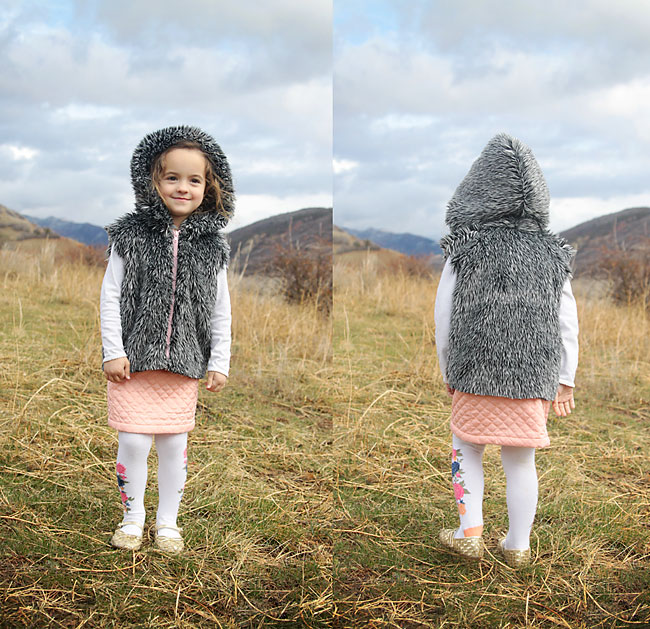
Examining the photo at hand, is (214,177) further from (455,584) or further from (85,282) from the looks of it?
(85,282)

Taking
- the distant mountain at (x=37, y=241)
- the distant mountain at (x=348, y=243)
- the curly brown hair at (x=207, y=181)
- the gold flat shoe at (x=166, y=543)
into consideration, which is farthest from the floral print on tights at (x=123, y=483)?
the distant mountain at (x=348, y=243)

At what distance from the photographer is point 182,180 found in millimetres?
2135

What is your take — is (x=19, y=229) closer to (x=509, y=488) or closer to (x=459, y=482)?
(x=459, y=482)

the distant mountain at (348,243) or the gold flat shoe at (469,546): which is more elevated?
the distant mountain at (348,243)

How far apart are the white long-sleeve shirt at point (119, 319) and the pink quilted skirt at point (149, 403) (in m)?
0.09

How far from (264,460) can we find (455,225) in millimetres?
1372

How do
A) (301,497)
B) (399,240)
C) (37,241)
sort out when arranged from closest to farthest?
1. (301,497)
2. (399,240)
3. (37,241)

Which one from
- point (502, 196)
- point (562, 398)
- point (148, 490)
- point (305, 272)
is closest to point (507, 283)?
point (502, 196)

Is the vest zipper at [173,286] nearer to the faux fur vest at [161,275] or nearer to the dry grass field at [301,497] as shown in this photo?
the faux fur vest at [161,275]

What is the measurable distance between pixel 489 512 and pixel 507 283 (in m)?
0.80

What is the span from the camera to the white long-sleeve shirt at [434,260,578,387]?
210 centimetres

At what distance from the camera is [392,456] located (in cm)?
301

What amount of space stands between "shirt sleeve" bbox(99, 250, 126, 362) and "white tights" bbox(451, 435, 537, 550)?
95 centimetres

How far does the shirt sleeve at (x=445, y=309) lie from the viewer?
214cm
